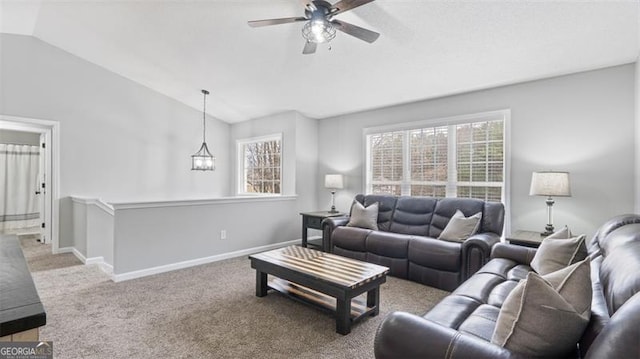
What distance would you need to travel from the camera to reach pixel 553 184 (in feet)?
10.3

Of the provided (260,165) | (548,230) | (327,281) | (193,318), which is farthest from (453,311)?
(260,165)

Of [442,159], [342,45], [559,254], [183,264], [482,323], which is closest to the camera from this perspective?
[482,323]

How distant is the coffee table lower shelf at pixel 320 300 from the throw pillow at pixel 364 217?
145 cm

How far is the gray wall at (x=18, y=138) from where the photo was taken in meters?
6.21

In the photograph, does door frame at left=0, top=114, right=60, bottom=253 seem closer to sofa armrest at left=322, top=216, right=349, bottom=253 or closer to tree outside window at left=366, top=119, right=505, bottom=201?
sofa armrest at left=322, top=216, right=349, bottom=253

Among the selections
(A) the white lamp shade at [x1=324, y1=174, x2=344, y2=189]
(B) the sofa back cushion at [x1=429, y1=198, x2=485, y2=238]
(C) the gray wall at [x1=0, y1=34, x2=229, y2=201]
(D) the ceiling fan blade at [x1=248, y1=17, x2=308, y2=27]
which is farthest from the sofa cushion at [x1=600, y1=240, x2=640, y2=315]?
(C) the gray wall at [x1=0, y1=34, x2=229, y2=201]

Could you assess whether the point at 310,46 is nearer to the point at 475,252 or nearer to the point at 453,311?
the point at 453,311

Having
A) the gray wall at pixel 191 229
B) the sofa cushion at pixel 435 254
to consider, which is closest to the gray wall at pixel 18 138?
the gray wall at pixel 191 229

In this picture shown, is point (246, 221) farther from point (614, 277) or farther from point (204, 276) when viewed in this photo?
point (614, 277)

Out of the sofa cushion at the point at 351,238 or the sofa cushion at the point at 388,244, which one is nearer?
the sofa cushion at the point at 388,244

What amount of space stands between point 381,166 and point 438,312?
3.59 metres

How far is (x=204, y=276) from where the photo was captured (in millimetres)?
3730

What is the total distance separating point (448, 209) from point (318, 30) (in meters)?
2.73

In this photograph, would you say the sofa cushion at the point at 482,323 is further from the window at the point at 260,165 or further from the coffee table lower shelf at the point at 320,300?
the window at the point at 260,165
